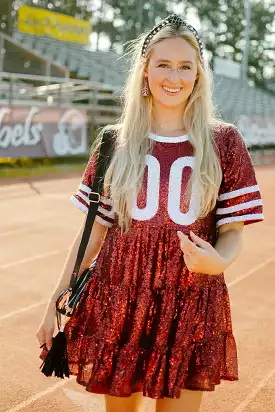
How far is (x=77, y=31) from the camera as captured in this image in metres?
27.2

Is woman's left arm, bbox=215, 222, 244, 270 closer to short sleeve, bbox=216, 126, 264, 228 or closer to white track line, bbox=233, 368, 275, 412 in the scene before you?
short sleeve, bbox=216, 126, 264, 228

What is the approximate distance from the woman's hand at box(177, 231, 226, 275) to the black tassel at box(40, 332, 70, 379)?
52 centimetres

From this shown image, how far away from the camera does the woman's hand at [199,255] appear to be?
1.79 meters

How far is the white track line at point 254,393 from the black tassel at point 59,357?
4.58 ft

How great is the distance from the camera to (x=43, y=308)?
15.1 feet

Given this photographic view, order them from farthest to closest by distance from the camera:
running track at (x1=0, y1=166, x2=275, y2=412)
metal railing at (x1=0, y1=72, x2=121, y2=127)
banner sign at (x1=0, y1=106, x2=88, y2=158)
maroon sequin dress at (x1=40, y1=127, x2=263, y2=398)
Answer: metal railing at (x1=0, y1=72, x2=121, y2=127) → banner sign at (x1=0, y1=106, x2=88, y2=158) → running track at (x1=0, y1=166, x2=275, y2=412) → maroon sequin dress at (x1=40, y1=127, x2=263, y2=398)

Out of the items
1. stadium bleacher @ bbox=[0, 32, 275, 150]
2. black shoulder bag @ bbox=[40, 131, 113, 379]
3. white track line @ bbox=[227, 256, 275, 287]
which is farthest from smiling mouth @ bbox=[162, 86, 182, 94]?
stadium bleacher @ bbox=[0, 32, 275, 150]

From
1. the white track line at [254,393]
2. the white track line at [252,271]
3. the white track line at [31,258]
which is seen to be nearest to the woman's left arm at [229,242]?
the white track line at [254,393]

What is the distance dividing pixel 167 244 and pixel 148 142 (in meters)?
0.35

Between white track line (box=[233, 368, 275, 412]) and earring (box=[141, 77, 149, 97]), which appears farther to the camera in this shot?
white track line (box=[233, 368, 275, 412])

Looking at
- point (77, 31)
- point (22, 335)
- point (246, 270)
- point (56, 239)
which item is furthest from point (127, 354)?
point (77, 31)

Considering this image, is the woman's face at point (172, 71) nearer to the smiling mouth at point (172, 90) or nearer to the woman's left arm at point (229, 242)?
the smiling mouth at point (172, 90)

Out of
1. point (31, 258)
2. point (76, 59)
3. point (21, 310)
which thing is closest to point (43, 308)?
point (21, 310)

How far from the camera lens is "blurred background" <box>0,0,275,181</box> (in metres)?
13.8
